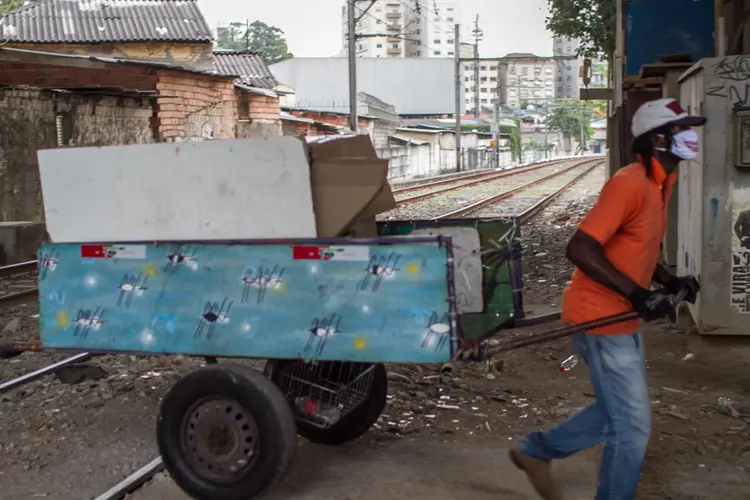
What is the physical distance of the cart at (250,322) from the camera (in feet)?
12.8

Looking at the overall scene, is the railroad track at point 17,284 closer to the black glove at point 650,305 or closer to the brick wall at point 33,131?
the brick wall at point 33,131

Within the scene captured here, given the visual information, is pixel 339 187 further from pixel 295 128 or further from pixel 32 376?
pixel 295 128

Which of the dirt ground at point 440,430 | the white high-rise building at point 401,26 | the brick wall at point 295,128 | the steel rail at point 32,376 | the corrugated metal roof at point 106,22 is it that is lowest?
the dirt ground at point 440,430

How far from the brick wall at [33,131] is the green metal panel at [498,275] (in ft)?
42.7

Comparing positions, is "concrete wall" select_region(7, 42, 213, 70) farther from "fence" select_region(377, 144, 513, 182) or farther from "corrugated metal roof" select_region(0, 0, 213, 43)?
"fence" select_region(377, 144, 513, 182)

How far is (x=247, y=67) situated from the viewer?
109ft

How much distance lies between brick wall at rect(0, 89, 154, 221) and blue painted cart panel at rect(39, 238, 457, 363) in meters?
12.7

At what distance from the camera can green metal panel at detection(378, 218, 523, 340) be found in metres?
4.95

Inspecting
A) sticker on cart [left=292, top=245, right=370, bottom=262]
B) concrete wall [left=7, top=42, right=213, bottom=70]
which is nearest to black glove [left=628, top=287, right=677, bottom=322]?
sticker on cart [left=292, top=245, right=370, bottom=262]

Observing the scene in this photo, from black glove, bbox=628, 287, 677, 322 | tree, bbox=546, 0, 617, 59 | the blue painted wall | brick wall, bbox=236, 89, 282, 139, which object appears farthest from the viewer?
brick wall, bbox=236, 89, 282, 139

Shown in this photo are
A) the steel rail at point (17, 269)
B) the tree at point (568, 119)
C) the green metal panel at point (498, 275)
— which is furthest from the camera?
the tree at point (568, 119)

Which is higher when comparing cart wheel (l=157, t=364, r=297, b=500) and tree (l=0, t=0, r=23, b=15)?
tree (l=0, t=0, r=23, b=15)

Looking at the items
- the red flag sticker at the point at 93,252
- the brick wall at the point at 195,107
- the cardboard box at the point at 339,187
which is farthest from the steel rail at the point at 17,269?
the cardboard box at the point at 339,187

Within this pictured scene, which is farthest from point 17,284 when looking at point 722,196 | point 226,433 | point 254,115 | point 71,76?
point 254,115
